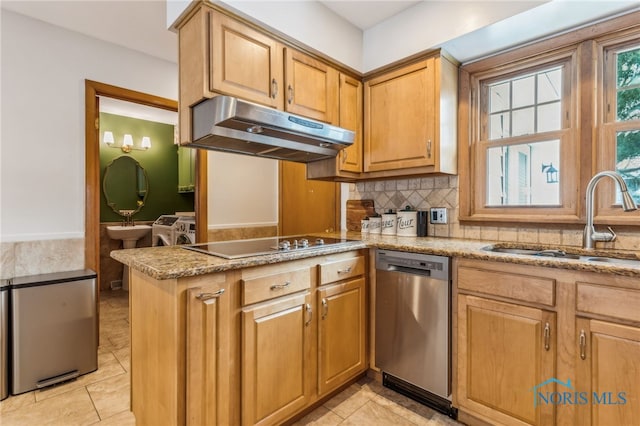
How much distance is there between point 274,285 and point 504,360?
45.9 inches

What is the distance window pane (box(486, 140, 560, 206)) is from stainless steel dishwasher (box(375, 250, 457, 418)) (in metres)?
0.86

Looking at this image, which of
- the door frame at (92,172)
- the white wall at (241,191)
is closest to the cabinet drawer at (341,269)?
the white wall at (241,191)

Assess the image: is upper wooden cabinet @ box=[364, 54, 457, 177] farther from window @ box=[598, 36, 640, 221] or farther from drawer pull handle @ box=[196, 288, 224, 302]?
drawer pull handle @ box=[196, 288, 224, 302]

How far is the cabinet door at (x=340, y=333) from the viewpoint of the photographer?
68.0 inches

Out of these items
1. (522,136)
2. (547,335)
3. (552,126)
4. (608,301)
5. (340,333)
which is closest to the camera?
(608,301)

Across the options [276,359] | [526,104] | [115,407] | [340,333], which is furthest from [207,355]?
[526,104]

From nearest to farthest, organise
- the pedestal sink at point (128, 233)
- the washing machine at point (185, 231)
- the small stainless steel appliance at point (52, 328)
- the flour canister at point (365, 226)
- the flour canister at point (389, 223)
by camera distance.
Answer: the small stainless steel appliance at point (52, 328) < the flour canister at point (389, 223) < the flour canister at point (365, 226) < the washing machine at point (185, 231) < the pedestal sink at point (128, 233)

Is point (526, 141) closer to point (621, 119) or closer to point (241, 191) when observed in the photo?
point (621, 119)

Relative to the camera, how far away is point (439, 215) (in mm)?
2373

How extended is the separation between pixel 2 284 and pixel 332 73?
8.42ft

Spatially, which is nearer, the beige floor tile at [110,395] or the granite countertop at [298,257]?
the granite countertop at [298,257]

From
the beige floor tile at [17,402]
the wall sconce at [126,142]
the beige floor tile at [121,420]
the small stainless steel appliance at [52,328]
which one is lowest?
the beige floor tile at [17,402]

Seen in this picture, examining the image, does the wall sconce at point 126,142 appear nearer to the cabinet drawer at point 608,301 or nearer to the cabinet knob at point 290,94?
the cabinet knob at point 290,94

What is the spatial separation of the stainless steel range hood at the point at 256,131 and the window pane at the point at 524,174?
1071 mm
